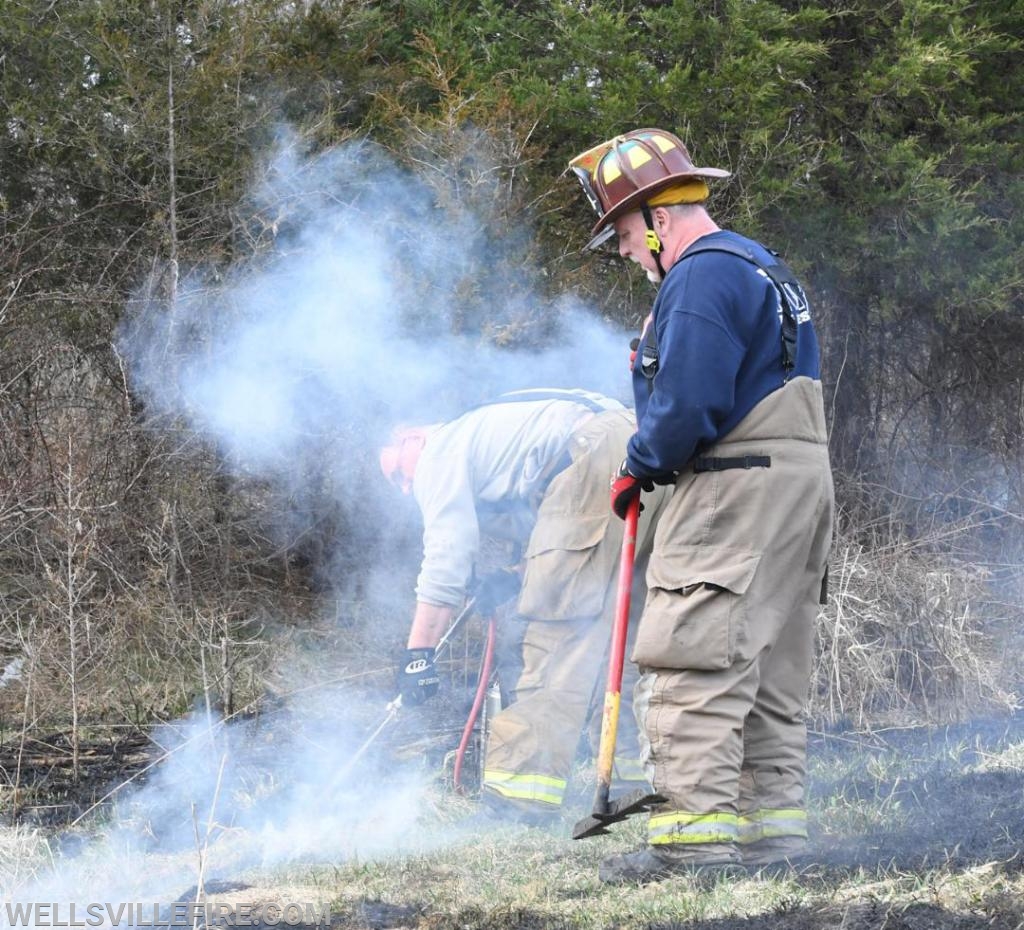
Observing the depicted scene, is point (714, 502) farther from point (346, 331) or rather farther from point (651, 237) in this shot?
point (346, 331)

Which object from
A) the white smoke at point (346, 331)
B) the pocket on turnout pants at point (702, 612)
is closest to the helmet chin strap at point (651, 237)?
the pocket on turnout pants at point (702, 612)

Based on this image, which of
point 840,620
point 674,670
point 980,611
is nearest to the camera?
point 674,670

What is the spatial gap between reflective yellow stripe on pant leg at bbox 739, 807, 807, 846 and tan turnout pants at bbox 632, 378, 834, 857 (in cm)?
21

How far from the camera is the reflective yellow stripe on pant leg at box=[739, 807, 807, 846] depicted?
413cm

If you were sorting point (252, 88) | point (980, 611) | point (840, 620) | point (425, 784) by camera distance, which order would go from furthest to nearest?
point (252, 88) → point (980, 611) → point (840, 620) → point (425, 784)

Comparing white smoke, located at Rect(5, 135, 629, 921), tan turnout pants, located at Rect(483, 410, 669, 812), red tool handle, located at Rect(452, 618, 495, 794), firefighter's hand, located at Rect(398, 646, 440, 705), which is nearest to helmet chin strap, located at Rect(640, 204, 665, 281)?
tan turnout pants, located at Rect(483, 410, 669, 812)

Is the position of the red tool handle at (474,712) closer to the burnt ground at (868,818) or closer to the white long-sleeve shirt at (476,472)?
the burnt ground at (868,818)

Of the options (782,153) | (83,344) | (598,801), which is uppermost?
(782,153)

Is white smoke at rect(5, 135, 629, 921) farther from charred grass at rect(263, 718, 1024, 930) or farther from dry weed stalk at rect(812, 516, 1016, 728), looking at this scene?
charred grass at rect(263, 718, 1024, 930)

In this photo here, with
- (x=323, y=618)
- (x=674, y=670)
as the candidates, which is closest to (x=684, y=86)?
(x=323, y=618)

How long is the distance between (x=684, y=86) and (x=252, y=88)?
2813 millimetres

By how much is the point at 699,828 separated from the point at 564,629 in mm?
1488

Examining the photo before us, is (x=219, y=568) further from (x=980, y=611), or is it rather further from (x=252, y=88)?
(x=980, y=611)

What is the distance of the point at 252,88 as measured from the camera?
26.7ft
